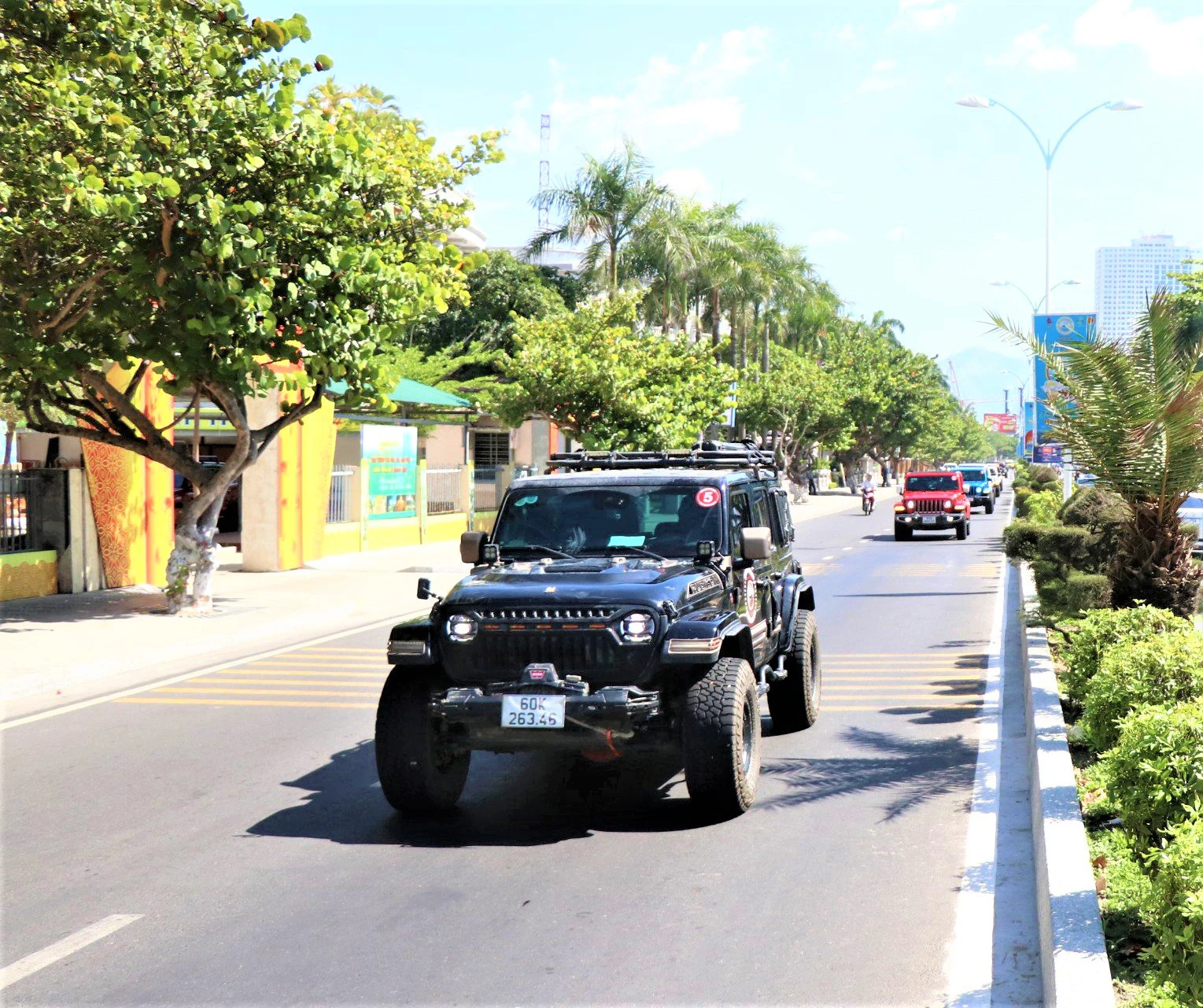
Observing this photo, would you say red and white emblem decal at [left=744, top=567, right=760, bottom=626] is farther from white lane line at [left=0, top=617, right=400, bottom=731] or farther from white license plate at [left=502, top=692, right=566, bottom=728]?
white lane line at [left=0, top=617, right=400, bottom=731]

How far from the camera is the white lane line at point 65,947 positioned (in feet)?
17.8

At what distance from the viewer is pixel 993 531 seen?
42.0 meters

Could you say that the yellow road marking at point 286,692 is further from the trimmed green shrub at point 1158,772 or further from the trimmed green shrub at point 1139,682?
the trimmed green shrub at point 1158,772

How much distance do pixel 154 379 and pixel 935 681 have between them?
14.5 meters

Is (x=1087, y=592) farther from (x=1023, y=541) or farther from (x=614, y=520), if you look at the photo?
(x=614, y=520)

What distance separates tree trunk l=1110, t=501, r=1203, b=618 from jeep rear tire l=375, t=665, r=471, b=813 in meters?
6.81

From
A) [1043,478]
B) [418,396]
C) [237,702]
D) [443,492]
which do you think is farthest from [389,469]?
[1043,478]

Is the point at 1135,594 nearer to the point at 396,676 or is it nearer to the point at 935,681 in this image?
the point at 935,681

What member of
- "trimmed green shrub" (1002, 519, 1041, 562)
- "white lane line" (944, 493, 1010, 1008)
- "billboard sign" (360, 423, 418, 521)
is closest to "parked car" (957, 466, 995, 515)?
"billboard sign" (360, 423, 418, 521)

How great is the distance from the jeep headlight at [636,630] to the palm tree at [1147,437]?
5.81 metres

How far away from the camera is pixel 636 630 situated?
7.34m

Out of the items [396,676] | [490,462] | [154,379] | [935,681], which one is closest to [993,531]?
[490,462]

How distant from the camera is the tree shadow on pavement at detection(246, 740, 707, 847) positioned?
750 cm

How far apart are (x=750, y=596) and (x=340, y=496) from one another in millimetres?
21487
